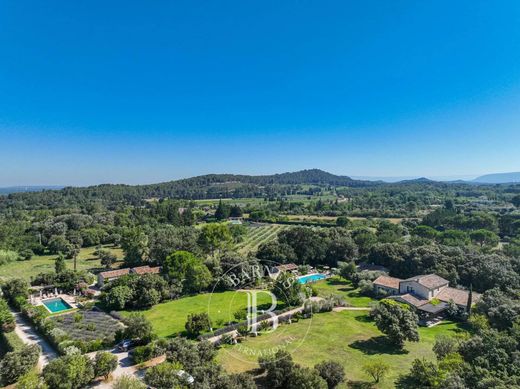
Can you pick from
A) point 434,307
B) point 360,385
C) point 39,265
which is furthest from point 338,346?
point 39,265

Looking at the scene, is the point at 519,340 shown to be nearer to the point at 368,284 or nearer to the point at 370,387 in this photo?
the point at 370,387

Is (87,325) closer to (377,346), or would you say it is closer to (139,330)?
(139,330)

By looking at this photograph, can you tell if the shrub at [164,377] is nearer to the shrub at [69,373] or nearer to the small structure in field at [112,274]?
the shrub at [69,373]

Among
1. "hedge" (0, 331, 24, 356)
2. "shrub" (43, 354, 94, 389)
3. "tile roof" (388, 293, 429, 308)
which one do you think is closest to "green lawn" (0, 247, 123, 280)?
"hedge" (0, 331, 24, 356)

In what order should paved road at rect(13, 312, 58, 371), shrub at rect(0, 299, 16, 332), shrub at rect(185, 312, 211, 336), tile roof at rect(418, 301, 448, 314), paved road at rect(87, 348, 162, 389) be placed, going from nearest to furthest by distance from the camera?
1. paved road at rect(87, 348, 162, 389)
2. paved road at rect(13, 312, 58, 371)
3. shrub at rect(185, 312, 211, 336)
4. shrub at rect(0, 299, 16, 332)
5. tile roof at rect(418, 301, 448, 314)

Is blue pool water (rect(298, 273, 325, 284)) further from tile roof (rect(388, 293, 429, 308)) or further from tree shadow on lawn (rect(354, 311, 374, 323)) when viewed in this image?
tree shadow on lawn (rect(354, 311, 374, 323))

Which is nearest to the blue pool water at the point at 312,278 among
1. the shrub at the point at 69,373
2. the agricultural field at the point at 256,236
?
the agricultural field at the point at 256,236

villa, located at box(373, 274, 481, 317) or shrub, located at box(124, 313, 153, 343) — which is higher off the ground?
shrub, located at box(124, 313, 153, 343)
